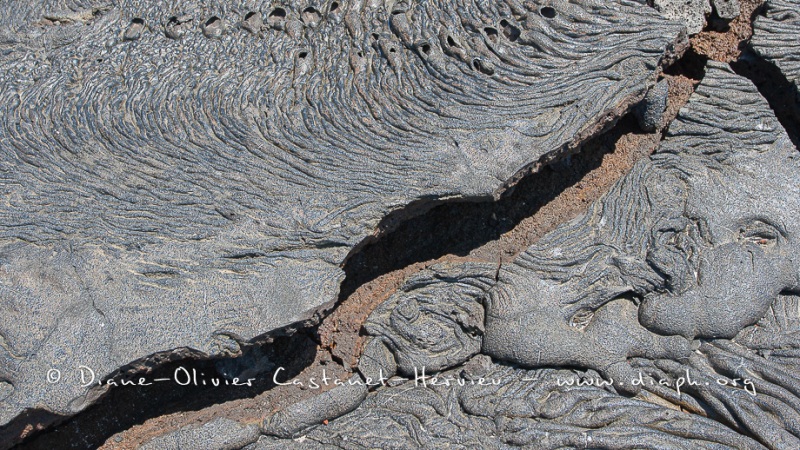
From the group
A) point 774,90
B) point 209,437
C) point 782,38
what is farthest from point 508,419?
point 782,38

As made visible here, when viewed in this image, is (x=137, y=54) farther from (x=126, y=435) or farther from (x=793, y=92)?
(x=793, y=92)

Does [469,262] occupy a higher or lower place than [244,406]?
higher

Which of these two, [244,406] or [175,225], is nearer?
[175,225]

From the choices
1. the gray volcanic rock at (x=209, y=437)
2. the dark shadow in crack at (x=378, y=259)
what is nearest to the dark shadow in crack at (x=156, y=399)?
the dark shadow in crack at (x=378, y=259)

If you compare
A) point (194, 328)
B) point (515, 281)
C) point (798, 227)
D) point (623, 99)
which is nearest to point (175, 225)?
point (194, 328)

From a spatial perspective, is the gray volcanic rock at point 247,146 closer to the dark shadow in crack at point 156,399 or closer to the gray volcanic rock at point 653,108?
the gray volcanic rock at point 653,108

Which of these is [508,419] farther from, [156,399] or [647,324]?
[156,399]

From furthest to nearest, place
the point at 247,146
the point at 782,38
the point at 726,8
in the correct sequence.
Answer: the point at 726,8
the point at 782,38
the point at 247,146
